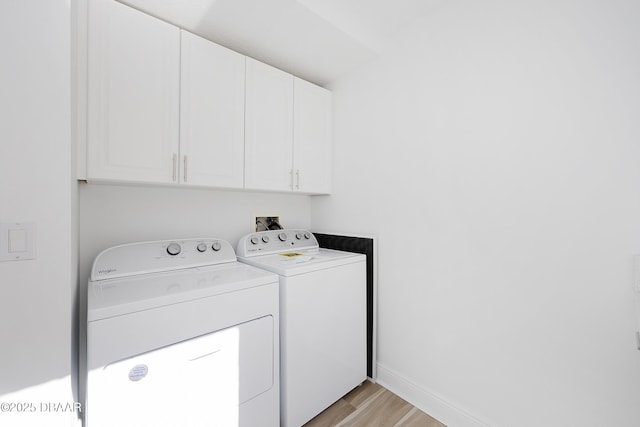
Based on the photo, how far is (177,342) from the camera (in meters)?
1.09

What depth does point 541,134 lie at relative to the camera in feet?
4.06

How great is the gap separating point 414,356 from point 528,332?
2.29 feet

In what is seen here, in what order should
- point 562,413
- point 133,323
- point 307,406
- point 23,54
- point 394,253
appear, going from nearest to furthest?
point 23,54 → point 133,323 → point 562,413 → point 307,406 → point 394,253

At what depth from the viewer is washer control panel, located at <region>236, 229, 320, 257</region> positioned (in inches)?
73.7

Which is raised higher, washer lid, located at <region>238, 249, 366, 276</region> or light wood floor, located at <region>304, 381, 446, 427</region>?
washer lid, located at <region>238, 249, 366, 276</region>

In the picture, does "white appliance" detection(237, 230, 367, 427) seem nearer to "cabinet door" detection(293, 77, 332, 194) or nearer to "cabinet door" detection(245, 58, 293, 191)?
"cabinet door" detection(245, 58, 293, 191)

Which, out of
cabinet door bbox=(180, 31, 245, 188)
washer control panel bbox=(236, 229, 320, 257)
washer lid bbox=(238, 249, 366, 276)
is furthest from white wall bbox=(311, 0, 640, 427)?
cabinet door bbox=(180, 31, 245, 188)

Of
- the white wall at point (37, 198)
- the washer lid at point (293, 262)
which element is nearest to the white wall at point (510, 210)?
the washer lid at point (293, 262)

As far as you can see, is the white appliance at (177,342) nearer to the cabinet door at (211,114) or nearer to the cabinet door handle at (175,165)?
the cabinet door handle at (175,165)

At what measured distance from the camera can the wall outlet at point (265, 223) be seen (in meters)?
2.13

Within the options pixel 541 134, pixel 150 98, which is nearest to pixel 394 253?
pixel 541 134

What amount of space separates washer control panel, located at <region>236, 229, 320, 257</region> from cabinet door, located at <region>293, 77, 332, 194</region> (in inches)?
15.1

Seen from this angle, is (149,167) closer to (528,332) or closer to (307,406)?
(307,406)

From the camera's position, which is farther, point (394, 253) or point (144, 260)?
point (394, 253)
